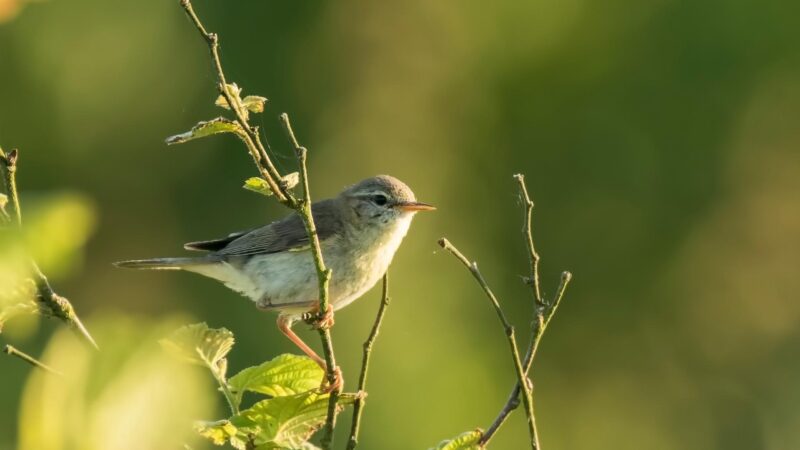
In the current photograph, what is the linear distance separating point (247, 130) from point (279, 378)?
55 centimetres

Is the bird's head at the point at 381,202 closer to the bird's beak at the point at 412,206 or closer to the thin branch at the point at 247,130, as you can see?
the bird's beak at the point at 412,206

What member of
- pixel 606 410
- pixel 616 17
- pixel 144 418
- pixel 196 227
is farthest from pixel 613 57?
pixel 144 418

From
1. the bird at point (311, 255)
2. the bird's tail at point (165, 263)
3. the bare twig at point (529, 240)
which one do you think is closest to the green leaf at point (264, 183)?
the bare twig at point (529, 240)

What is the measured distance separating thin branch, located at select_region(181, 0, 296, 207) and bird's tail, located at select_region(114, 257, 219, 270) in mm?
2320

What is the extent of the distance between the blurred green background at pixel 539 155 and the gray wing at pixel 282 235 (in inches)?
153

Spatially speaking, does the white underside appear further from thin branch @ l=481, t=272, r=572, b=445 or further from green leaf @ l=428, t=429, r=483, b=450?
green leaf @ l=428, t=429, r=483, b=450

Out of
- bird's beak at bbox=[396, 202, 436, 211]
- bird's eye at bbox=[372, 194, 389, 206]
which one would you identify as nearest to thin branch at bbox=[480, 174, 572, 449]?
bird's beak at bbox=[396, 202, 436, 211]

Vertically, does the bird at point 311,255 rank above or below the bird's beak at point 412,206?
below

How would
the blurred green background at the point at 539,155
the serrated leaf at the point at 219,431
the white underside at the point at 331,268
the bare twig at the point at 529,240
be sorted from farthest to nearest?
the blurred green background at the point at 539,155
the white underside at the point at 331,268
the bare twig at the point at 529,240
the serrated leaf at the point at 219,431

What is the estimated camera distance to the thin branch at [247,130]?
207 centimetres

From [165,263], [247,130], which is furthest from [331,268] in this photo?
[247,130]

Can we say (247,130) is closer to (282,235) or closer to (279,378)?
(279,378)

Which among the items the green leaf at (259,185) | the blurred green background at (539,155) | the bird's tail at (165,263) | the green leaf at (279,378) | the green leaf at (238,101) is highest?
the blurred green background at (539,155)

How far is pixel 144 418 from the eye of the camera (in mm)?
733
